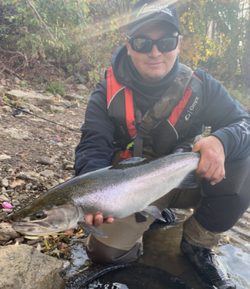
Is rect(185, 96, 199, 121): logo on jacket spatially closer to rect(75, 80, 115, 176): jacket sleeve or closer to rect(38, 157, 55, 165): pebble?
rect(75, 80, 115, 176): jacket sleeve

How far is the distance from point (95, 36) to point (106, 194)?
1184 centimetres

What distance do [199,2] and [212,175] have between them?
15770mm

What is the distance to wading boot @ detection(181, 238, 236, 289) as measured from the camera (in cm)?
250

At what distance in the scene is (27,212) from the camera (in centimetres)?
186

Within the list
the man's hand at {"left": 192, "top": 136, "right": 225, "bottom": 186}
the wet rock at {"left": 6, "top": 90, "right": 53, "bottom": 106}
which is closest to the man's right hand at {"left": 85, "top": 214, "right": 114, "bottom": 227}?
the man's hand at {"left": 192, "top": 136, "right": 225, "bottom": 186}

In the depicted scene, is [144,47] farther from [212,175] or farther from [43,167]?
[43,167]

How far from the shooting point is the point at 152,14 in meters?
2.93

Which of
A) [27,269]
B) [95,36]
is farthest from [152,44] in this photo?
[95,36]

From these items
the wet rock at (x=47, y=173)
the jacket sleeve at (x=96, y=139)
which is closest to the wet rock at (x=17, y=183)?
the wet rock at (x=47, y=173)

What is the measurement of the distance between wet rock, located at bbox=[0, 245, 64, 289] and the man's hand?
4.74 ft

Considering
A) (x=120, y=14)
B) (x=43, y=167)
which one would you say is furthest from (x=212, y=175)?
(x=120, y=14)

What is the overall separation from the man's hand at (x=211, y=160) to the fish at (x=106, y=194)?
59mm

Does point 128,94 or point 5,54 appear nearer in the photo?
point 128,94

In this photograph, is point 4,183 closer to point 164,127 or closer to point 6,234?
point 6,234
